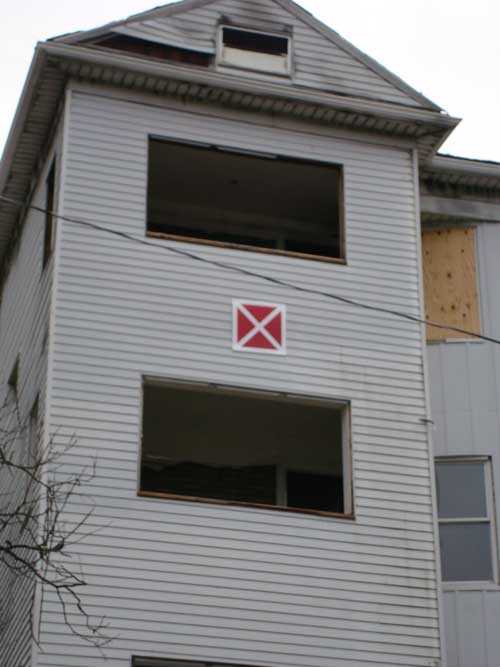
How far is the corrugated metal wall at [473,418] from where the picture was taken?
2180 centimetres

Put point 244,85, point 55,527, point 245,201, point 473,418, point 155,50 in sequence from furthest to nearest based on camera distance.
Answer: point 245,201 < point 473,418 < point 155,50 < point 244,85 < point 55,527

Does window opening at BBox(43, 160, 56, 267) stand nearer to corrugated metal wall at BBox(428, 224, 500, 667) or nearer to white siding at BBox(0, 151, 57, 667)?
white siding at BBox(0, 151, 57, 667)

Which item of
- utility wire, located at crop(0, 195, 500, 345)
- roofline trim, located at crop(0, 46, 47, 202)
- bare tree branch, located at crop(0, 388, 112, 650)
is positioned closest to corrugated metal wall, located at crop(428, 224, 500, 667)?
utility wire, located at crop(0, 195, 500, 345)

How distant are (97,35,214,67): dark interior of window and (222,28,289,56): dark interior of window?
0.59 m

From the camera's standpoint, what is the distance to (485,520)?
22.7 m

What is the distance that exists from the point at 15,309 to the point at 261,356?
5.73 m

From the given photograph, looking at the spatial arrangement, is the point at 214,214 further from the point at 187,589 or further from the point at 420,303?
the point at 187,589

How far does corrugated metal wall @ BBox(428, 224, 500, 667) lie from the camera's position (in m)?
21.8

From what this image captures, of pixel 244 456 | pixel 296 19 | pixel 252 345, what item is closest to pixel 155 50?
pixel 296 19

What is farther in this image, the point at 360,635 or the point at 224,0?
the point at 224,0

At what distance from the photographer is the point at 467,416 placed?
23359mm

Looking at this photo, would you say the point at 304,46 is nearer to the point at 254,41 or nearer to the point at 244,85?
the point at 254,41

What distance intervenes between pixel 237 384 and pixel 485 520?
4.38m

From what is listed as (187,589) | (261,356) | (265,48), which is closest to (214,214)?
(265,48)
